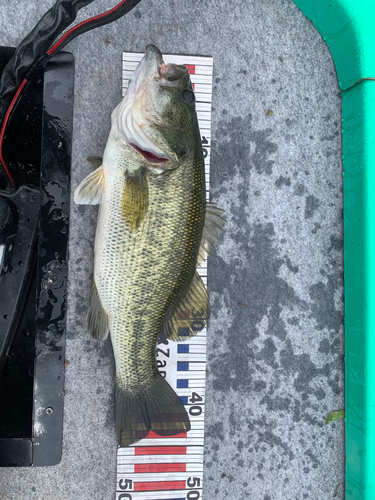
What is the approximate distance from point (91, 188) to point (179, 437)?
45.1 inches

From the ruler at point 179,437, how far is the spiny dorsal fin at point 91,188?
0.51m

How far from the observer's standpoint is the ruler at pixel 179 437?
63.6 inches

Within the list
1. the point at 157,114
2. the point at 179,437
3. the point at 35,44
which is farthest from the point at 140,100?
the point at 179,437

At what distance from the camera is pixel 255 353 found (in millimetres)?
1743

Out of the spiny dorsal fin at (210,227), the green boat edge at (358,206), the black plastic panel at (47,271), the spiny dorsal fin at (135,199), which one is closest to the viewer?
the spiny dorsal fin at (135,199)

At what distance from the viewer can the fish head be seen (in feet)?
4.17

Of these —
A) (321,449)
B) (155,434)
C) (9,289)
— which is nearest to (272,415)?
(321,449)

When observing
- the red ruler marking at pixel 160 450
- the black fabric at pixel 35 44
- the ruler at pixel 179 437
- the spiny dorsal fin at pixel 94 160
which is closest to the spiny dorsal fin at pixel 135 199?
the spiny dorsal fin at pixel 94 160

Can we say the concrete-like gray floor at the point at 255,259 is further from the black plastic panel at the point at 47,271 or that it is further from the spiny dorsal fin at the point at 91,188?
the spiny dorsal fin at the point at 91,188

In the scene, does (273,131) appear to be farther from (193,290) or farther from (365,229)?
(193,290)

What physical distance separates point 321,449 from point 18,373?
4.85 ft

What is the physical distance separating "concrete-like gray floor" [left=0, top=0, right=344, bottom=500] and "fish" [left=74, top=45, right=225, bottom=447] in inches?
10.9

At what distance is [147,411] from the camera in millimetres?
1469

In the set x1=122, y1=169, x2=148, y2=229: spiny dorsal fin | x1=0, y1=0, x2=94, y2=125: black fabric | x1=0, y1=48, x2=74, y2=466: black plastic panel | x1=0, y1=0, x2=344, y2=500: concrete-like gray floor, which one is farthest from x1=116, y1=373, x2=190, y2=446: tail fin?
x1=0, y1=0, x2=94, y2=125: black fabric
